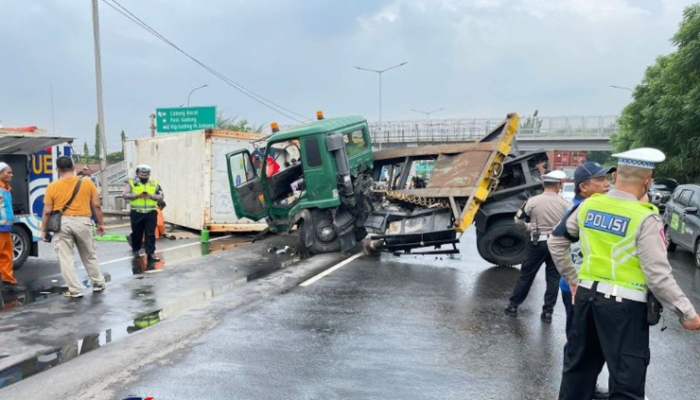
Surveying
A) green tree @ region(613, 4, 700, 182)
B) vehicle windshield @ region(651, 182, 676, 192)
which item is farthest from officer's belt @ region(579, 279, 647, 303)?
vehicle windshield @ region(651, 182, 676, 192)

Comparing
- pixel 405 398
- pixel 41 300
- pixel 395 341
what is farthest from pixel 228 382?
pixel 41 300

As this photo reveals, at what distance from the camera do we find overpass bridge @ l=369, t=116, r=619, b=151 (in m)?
35.1

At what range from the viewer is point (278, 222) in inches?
439

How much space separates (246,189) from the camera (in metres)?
11.1

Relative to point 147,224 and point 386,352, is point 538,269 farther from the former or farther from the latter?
point 147,224

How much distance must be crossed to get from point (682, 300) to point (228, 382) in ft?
10.1

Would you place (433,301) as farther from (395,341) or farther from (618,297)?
(618,297)

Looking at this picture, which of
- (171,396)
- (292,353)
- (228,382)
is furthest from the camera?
(292,353)

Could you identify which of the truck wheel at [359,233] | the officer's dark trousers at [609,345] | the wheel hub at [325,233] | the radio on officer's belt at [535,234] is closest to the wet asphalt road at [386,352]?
the officer's dark trousers at [609,345]

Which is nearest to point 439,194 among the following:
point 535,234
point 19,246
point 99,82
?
point 535,234

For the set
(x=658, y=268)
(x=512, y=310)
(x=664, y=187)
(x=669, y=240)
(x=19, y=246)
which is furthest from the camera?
(x=664, y=187)

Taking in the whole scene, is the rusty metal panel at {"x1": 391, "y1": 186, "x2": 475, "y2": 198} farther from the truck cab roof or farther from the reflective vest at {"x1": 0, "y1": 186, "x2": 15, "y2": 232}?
the reflective vest at {"x1": 0, "y1": 186, "x2": 15, "y2": 232}

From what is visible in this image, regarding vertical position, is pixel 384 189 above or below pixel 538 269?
above

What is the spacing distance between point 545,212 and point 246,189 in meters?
6.87
